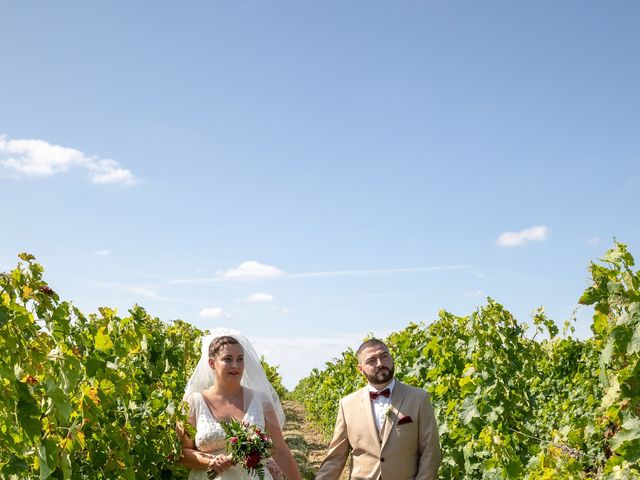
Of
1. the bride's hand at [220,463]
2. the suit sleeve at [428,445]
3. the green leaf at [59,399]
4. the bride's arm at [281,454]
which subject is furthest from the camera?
the bride's arm at [281,454]

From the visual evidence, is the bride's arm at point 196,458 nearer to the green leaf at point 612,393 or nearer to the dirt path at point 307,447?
the green leaf at point 612,393

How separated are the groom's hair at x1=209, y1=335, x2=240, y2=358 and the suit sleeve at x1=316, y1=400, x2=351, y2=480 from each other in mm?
828

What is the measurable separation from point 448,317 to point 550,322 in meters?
1.86

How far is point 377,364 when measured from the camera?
4.56m

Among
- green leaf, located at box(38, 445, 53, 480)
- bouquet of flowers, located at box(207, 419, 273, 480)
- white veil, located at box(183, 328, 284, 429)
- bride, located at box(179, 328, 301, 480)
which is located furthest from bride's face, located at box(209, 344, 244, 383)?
green leaf, located at box(38, 445, 53, 480)

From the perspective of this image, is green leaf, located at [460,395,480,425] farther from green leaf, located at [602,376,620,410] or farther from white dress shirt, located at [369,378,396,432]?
green leaf, located at [602,376,620,410]

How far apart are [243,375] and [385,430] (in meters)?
1.13

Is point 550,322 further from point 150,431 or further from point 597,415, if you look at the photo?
point 150,431

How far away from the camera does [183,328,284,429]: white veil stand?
4.80 m

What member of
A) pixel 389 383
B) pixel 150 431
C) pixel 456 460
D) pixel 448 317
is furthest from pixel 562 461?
pixel 448 317

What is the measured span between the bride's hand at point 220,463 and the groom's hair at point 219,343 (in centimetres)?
64

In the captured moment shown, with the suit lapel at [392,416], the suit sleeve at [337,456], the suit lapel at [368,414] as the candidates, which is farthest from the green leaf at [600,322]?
the suit sleeve at [337,456]

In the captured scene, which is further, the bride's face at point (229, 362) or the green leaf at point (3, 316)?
the bride's face at point (229, 362)

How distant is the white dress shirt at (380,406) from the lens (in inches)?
181
